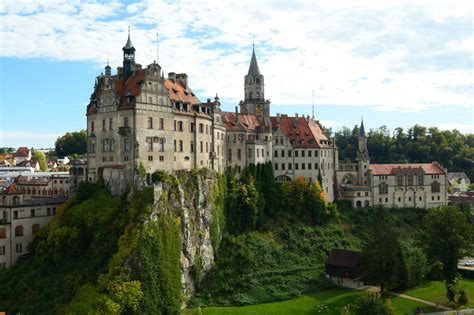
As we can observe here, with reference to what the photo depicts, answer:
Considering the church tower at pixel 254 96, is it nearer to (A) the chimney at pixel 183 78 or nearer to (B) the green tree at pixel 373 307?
(A) the chimney at pixel 183 78

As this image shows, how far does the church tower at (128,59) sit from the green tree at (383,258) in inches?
1462

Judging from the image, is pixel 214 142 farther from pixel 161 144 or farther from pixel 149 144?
pixel 149 144

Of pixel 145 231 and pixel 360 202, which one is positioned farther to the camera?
pixel 360 202

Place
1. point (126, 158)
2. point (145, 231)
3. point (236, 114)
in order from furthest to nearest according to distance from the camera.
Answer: point (236, 114) → point (126, 158) → point (145, 231)

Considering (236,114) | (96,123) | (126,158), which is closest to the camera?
(126,158)

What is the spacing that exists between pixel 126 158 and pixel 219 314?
70.2 ft

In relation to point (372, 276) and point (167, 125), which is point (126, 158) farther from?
point (372, 276)

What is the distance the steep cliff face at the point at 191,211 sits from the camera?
58.2m

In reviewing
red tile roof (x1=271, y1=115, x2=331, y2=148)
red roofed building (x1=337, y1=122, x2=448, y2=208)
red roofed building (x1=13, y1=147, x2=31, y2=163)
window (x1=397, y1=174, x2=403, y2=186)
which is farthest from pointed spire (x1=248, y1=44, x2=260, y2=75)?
red roofed building (x1=13, y1=147, x2=31, y2=163)

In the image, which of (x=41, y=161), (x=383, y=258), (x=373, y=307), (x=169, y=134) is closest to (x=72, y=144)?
(x=41, y=161)

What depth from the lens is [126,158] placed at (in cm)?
6019

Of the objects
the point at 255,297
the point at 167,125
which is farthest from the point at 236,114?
the point at 255,297

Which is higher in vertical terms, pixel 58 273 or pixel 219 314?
pixel 58 273

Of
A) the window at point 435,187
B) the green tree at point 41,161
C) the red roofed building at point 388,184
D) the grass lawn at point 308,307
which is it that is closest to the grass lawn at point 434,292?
the grass lawn at point 308,307
